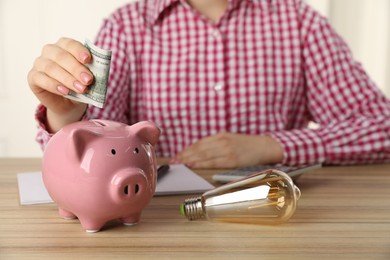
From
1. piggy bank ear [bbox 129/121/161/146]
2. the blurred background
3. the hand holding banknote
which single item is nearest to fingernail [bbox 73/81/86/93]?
the hand holding banknote

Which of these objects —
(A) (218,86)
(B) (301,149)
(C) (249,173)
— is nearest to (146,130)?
(C) (249,173)

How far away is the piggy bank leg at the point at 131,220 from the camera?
769mm

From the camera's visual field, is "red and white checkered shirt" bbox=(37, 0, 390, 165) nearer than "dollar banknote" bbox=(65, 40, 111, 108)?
No

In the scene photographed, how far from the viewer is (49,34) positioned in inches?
101

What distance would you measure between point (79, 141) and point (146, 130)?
0.28ft

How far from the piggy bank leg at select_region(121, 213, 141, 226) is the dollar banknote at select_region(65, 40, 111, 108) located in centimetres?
15

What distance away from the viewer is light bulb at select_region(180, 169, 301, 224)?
76 cm

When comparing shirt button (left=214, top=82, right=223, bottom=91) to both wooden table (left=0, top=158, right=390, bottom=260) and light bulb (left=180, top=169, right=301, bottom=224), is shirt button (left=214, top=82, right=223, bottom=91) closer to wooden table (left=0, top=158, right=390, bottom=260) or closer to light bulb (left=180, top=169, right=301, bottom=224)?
wooden table (left=0, top=158, right=390, bottom=260)

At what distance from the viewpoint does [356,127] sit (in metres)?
1.42

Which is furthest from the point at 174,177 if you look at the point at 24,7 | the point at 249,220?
the point at 24,7

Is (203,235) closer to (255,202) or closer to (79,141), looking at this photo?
(255,202)

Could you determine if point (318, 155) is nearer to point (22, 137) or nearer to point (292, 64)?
point (292, 64)

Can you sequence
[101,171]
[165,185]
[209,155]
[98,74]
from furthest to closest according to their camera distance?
[209,155], [165,185], [98,74], [101,171]

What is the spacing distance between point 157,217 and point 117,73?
0.78m
